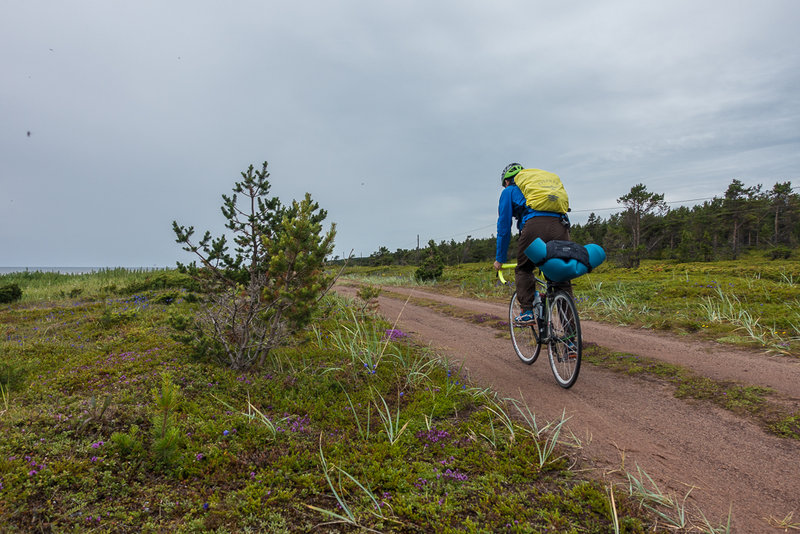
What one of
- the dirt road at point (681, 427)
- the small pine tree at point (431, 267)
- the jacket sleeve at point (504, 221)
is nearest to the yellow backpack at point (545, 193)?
the jacket sleeve at point (504, 221)

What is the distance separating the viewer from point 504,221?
184 inches

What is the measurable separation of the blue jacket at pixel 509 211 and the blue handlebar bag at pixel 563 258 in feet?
1.97

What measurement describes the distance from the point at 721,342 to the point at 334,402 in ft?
18.6

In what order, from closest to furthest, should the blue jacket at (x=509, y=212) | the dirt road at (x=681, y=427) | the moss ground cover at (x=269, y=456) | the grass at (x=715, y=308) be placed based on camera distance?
the moss ground cover at (x=269, y=456), the dirt road at (x=681, y=427), the blue jacket at (x=509, y=212), the grass at (x=715, y=308)

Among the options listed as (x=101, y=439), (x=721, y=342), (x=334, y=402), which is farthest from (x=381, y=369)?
(x=721, y=342)

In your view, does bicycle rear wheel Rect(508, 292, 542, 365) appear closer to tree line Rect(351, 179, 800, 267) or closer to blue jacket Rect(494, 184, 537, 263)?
blue jacket Rect(494, 184, 537, 263)

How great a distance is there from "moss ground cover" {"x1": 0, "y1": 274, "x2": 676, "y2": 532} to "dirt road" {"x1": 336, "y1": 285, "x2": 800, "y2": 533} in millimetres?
348

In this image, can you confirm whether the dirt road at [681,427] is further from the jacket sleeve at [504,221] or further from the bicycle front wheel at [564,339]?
the jacket sleeve at [504,221]

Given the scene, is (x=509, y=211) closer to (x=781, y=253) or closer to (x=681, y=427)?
(x=681, y=427)

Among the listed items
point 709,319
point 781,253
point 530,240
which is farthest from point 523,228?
point 781,253

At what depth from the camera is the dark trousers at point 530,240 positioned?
4207 millimetres

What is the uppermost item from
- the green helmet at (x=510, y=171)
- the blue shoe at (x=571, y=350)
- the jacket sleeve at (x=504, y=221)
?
the green helmet at (x=510, y=171)

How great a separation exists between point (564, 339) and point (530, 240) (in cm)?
121

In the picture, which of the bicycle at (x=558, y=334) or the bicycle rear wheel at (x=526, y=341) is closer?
the bicycle at (x=558, y=334)
